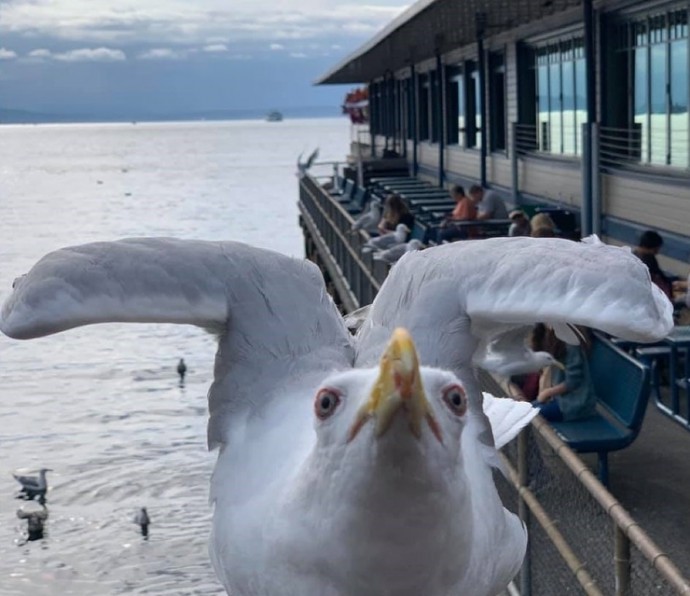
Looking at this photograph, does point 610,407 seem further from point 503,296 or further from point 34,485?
point 34,485

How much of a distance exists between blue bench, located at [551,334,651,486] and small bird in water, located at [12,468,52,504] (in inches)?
448

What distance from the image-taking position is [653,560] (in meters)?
4.95

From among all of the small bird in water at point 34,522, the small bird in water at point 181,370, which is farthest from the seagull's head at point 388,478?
the small bird in water at point 181,370

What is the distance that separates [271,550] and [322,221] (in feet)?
80.8

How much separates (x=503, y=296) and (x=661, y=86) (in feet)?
44.8

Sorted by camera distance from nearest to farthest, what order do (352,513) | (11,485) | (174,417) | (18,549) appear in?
(352,513) < (18,549) < (11,485) < (174,417)

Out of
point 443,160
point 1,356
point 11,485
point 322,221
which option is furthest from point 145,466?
point 443,160

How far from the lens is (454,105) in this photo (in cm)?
3738

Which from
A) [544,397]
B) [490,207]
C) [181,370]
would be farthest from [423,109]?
[544,397]

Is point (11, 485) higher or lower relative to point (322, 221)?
lower

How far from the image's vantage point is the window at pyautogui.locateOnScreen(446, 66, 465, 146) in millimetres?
36625

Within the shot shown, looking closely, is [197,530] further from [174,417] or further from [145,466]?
[174,417]

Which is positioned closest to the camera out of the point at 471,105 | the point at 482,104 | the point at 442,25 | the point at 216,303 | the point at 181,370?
the point at 216,303

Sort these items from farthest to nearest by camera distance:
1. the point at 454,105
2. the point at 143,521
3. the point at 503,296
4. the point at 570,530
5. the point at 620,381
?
the point at 454,105
the point at 143,521
the point at 620,381
the point at 570,530
the point at 503,296
